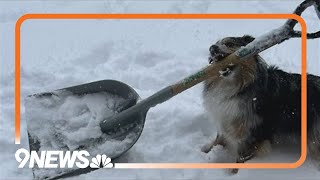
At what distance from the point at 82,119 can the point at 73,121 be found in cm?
8

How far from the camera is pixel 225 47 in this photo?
11.8ft

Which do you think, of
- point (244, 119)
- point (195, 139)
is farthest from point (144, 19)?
point (244, 119)

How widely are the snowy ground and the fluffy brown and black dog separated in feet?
0.79

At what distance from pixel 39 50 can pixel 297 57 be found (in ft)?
9.45

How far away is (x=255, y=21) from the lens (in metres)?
6.09

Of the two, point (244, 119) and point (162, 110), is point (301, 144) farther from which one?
point (162, 110)

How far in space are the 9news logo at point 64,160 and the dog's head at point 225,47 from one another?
1130 millimetres

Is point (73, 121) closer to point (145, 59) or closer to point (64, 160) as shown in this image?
point (64, 160)

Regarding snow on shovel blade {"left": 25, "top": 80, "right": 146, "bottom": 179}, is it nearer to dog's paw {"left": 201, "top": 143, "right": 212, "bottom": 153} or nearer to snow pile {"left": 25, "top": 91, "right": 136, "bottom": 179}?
snow pile {"left": 25, "top": 91, "right": 136, "bottom": 179}

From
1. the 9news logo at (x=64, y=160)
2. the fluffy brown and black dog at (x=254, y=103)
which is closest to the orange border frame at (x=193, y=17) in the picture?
the fluffy brown and black dog at (x=254, y=103)

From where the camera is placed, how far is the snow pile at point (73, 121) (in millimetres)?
3744

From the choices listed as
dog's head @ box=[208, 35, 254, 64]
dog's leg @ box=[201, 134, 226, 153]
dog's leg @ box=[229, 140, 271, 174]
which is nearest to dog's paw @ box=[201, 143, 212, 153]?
dog's leg @ box=[201, 134, 226, 153]

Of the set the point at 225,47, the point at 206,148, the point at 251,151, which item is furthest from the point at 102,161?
the point at 225,47

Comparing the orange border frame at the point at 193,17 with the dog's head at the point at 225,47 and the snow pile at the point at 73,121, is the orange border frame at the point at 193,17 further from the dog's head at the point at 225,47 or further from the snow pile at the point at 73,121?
the dog's head at the point at 225,47
